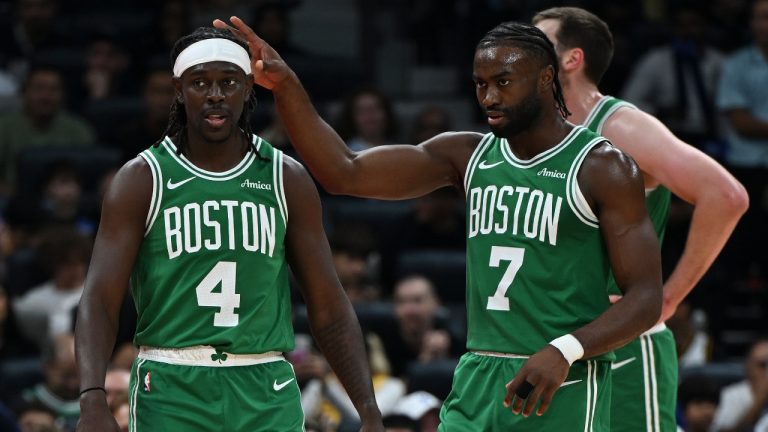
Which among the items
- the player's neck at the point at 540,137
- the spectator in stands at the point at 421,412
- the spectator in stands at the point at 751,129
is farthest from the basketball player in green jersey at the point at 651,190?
the spectator in stands at the point at 751,129

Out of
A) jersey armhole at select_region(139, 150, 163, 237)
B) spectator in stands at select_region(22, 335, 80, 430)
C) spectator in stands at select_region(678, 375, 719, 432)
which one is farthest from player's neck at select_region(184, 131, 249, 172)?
spectator in stands at select_region(678, 375, 719, 432)

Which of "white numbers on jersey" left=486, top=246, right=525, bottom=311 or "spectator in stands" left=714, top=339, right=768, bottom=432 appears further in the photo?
"spectator in stands" left=714, top=339, right=768, bottom=432

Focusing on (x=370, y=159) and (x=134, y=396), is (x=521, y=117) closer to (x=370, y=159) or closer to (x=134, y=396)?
(x=370, y=159)

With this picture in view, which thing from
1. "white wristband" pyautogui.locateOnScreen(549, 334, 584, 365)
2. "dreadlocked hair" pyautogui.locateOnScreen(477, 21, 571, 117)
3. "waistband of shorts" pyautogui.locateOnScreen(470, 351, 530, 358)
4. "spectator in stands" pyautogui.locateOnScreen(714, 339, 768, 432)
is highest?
"dreadlocked hair" pyautogui.locateOnScreen(477, 21, 571, 117)

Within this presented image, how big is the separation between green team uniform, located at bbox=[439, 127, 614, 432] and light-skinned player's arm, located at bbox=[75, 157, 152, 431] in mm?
1045

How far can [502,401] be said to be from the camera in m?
4.51

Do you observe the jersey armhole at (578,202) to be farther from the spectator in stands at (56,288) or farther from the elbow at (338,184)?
the spectator in stands at (56,288)

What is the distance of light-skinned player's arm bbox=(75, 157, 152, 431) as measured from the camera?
169 inches

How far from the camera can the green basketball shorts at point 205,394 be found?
4.35 meters

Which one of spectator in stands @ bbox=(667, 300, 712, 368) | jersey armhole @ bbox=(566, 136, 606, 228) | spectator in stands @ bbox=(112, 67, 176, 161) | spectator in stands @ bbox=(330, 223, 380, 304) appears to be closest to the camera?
jersey armhole @ bbox=(566, 136, 606, 228)

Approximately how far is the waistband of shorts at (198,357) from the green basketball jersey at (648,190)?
158 centimetres

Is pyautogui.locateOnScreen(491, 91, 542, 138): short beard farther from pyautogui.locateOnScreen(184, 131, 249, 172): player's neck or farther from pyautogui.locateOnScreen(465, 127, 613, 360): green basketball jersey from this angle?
pyautogui.locateOnScreen(184, 131, 249, 172): player's neck

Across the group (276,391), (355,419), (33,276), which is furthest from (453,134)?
(33,276)

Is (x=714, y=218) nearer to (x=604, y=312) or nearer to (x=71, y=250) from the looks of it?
(x=604, y=312)
